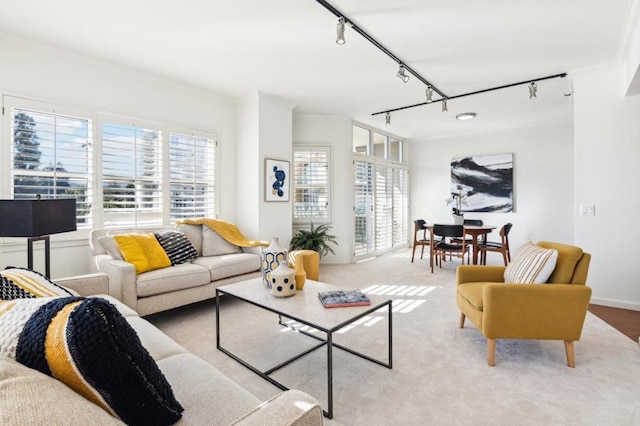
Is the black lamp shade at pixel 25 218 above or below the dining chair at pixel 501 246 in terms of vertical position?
above

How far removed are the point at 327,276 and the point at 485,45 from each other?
338cm

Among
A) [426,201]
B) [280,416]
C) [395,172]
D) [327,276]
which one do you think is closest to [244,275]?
[327,276]

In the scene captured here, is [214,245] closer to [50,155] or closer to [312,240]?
[312,240]

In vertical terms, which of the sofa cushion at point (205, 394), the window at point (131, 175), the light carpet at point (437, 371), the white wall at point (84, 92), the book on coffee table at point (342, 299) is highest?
the white wall at point (84, 92)

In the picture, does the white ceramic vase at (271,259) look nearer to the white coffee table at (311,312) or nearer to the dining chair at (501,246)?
the white coffee table at (311,312)

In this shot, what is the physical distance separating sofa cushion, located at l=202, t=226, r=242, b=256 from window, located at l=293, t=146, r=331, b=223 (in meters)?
1.75

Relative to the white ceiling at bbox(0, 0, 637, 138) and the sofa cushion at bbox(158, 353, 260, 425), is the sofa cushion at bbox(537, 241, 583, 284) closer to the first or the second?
the white ceiling at bbox(0, 0, 637, 138)

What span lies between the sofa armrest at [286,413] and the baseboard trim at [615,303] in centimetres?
397

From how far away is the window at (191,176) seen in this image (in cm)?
411

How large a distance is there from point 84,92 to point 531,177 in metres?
7.06

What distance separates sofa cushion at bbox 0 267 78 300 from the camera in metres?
1.40

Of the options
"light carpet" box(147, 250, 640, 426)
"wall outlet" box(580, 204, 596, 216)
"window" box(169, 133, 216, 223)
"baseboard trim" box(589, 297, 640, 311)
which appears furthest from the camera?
"window" box(169, 133, 216, 223)

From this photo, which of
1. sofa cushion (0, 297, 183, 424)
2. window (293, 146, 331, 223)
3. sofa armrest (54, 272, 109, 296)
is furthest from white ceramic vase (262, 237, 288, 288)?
window (293, 146, 331, 223)

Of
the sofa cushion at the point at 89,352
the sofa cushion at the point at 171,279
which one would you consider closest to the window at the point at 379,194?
the sofa cushion at the point at 171,279
